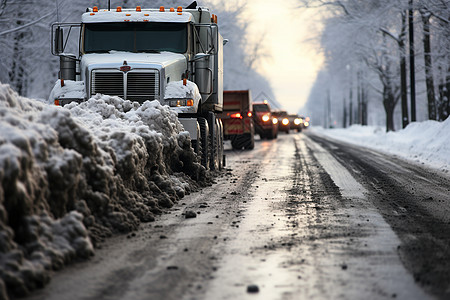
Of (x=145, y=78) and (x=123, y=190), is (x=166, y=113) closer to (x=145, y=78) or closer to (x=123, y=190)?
(x=145, y=78)

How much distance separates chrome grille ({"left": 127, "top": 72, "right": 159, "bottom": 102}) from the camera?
40.4 ft

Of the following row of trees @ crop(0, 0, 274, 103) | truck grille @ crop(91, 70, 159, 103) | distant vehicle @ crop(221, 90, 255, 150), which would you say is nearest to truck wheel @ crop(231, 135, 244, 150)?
distant vehicle @ crop(221, 90, 255, 150)

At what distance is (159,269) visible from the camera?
17.7ft

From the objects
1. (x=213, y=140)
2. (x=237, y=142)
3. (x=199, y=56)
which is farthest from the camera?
(x=237, y=142)

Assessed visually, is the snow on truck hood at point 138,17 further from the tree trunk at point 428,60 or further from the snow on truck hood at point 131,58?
the tree trunk at point 428,60

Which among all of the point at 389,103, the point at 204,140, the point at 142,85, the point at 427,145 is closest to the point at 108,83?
the point at 142,85

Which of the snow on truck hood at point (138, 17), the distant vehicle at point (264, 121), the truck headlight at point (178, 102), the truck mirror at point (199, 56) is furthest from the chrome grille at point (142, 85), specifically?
the distant vehicle at point (264, 121)

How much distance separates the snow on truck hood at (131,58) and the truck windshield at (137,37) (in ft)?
0.68

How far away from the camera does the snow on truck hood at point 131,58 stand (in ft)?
40.8

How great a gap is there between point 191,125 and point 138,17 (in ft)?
9.55

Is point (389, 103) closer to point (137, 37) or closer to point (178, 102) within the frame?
point (137, 37)

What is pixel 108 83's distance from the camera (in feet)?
40.6

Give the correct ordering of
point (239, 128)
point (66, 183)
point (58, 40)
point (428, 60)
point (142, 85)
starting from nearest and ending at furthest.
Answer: point (66, 183) → point (142, 85) → point (58, 40) → point (239, 128) → point (428, 60)

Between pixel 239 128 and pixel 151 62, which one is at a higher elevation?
pixel 151 62
